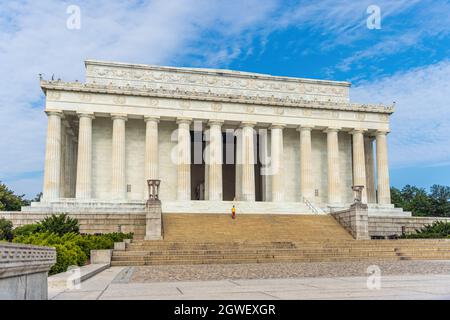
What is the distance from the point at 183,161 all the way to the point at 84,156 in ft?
30.4

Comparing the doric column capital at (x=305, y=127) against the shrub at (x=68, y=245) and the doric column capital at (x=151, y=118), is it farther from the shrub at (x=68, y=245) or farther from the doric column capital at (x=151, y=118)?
the shrub at (x=68, y=245)

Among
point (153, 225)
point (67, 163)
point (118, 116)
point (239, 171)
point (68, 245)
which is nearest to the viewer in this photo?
point (68, 245)

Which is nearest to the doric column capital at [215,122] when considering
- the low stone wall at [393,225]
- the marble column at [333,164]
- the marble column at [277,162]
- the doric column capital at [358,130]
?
the marble column at [277,162]

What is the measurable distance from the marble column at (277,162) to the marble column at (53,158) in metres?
20.6

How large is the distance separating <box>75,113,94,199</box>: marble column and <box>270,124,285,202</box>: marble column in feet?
58.8

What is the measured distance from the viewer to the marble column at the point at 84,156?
45.1 metres

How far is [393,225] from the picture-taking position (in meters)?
42.4

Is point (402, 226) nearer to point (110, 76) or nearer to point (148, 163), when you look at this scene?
point (148, 163)

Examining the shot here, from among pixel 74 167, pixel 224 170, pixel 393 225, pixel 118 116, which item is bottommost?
pixel 393 225

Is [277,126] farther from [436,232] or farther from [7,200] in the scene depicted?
[7,200]

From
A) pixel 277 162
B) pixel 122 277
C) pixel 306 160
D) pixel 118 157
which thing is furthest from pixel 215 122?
pixel 122 277

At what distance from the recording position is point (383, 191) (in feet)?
169
